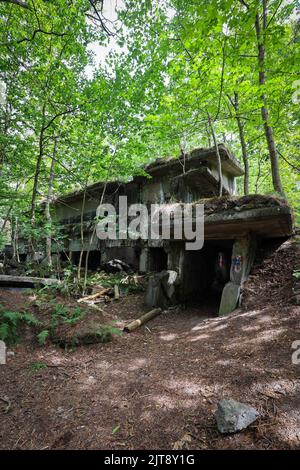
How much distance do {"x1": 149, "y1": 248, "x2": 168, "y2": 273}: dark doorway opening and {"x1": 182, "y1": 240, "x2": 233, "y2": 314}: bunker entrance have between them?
7.16 ft

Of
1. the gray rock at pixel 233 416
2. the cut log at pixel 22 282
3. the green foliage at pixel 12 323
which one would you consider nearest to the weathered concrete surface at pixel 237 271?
the gray rock at pixel 233 416

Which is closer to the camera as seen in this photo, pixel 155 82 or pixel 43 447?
pixel 43 447

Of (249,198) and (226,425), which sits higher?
(249,198)

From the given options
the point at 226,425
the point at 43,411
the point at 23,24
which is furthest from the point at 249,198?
the point at 23,24

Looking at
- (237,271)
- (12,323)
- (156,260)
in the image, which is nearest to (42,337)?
(12,323)

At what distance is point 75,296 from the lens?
274 inches

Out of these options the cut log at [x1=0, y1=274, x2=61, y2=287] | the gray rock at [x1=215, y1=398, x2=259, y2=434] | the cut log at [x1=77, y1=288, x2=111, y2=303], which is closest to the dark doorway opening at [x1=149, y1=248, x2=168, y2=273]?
the cut log at [x1=77, y1=288, x2=111, y2=303]

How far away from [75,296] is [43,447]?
5052mm

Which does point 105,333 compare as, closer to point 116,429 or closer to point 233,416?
point 116,429

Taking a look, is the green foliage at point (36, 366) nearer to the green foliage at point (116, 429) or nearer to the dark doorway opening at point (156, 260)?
the green foliage at point (116, 429)

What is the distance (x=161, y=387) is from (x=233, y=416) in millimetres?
1111

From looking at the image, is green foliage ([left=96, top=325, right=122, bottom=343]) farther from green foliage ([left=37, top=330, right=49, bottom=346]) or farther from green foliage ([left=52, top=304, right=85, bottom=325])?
green foliage ([left=37, top=330, right=49, bottom=346])

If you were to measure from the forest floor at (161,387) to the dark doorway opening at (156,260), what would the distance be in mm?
4683
